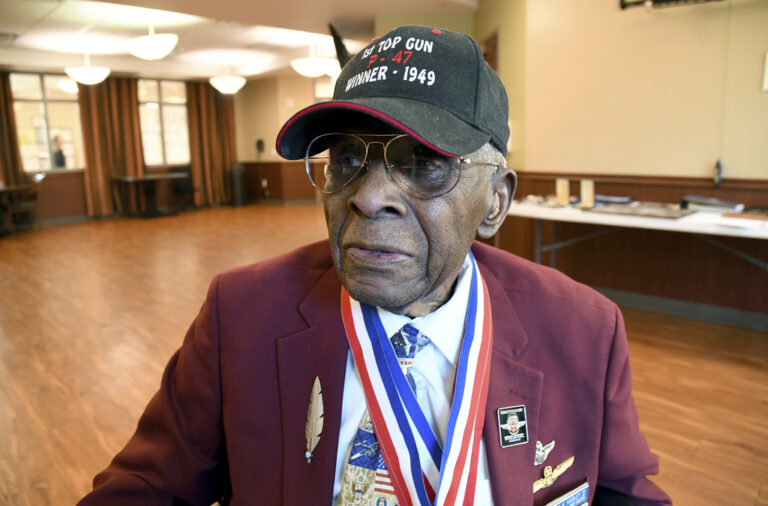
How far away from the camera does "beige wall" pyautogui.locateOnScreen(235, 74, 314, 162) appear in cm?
1218

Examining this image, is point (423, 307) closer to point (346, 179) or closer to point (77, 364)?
point (346, 179)

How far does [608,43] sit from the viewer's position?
424 centimetres

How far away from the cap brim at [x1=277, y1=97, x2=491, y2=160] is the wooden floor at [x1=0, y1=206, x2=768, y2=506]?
2.01 meters

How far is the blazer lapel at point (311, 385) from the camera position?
2.78 feet

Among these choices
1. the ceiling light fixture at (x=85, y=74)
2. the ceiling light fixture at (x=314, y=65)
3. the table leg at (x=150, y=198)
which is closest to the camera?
the ceiling light fixture at (x=314, y=65)

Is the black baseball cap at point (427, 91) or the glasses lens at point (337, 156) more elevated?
the black baseball cap at point (427, 91)

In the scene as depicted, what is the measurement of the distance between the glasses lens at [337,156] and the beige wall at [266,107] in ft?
37.1

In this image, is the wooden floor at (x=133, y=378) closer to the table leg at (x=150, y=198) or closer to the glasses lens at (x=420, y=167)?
the glasses lens at (x=420, y=167)

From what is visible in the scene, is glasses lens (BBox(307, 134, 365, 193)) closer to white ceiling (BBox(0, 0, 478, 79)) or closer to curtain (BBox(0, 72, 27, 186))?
white ceiling (BBox(0, 0, 478, 79))

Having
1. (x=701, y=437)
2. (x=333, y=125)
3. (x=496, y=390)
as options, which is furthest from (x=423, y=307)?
(x=701, y=437)

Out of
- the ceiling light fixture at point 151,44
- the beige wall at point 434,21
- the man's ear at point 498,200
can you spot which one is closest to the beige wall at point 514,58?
the beige wall at point 434,21

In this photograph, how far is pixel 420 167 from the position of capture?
0.78 meters

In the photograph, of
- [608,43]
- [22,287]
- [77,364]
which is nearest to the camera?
[77,364]

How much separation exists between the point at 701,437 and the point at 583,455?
76.7 inches
